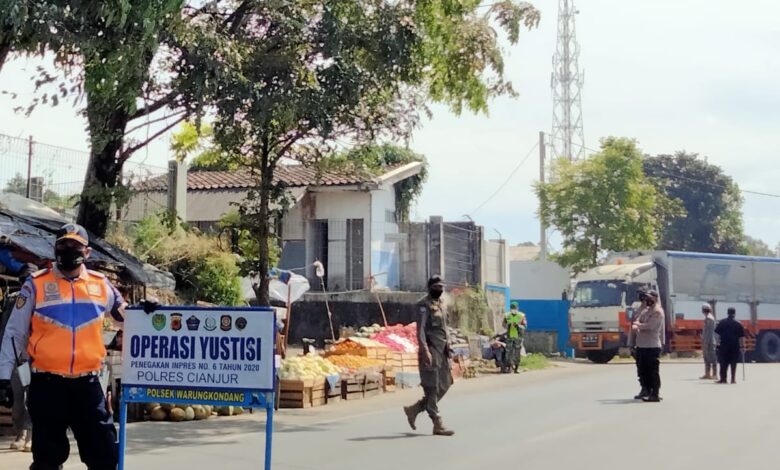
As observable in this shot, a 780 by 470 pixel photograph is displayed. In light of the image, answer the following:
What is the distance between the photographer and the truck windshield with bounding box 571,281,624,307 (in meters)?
30.8

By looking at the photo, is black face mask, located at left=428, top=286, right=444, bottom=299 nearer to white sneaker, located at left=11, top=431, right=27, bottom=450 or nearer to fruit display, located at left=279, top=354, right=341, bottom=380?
fruit display, located at left=279, top=354, right=341, bottom=380

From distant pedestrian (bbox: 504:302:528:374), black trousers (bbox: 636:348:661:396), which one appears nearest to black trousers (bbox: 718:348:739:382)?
black trousers (bbox: 636:348:661:396)

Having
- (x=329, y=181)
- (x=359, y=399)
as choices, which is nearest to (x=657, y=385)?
(x=359, y=399)

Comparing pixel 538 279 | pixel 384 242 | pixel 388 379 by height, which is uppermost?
pixel 384 242

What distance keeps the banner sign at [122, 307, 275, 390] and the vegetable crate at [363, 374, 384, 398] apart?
1056 cm

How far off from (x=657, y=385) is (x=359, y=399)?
5.31m

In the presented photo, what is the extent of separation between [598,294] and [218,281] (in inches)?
620

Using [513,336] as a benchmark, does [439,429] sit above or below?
below

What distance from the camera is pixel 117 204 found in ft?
46.9

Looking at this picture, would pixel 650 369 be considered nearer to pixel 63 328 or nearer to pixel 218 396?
pixel 218 396

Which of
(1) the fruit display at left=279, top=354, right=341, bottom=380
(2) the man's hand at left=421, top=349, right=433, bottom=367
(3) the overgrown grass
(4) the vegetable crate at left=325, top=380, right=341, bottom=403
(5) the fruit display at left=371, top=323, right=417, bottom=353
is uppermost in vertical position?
(5) the fruit display at left=371, top=323, right=417, bottom=353

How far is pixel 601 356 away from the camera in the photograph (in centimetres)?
3130

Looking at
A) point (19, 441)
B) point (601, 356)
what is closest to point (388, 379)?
point (19, 441)

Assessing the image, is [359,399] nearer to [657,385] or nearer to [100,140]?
[657,385]
